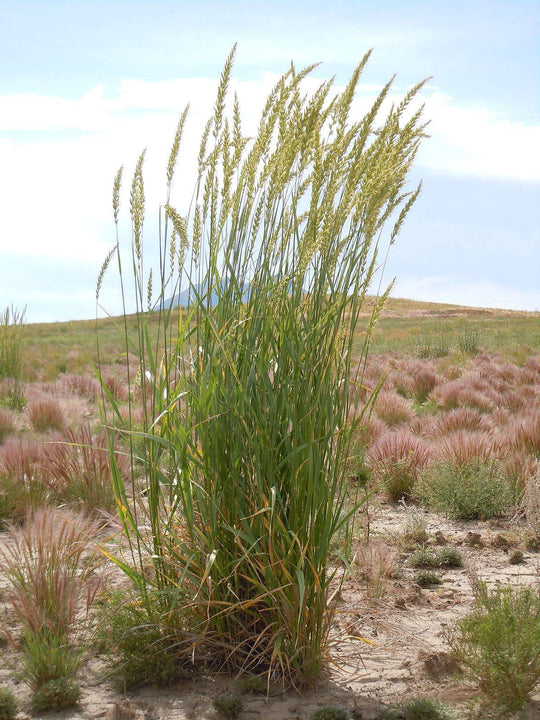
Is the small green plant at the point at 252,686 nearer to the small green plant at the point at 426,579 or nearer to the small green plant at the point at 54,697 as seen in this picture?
the small green plant at the point at 54,697

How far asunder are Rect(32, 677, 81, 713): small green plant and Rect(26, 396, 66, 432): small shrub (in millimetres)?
5524

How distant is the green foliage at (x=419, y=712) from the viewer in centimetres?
244

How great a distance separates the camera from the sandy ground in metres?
2.56

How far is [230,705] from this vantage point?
246cm

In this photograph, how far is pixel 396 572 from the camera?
3.98 meters

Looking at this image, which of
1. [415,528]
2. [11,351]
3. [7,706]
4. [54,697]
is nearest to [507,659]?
[54,697]

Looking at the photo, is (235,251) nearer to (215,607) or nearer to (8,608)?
(215,607)

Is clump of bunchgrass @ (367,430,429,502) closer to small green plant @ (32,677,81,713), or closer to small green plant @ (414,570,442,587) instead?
small green plant @ (414,570,442,587)

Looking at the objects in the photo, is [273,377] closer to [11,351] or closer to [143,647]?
[143,647]

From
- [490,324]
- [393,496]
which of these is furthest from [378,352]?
[393,496]

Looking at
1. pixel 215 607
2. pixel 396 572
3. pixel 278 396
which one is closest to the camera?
pixel 278 396

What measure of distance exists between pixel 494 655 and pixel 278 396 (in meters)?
1.27

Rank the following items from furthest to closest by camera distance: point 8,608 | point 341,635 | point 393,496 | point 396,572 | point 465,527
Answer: point 393,496 → point 465,527 → point 396,572 → point 8,608 → point 341,635

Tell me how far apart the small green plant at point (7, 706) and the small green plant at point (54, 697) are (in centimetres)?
9
